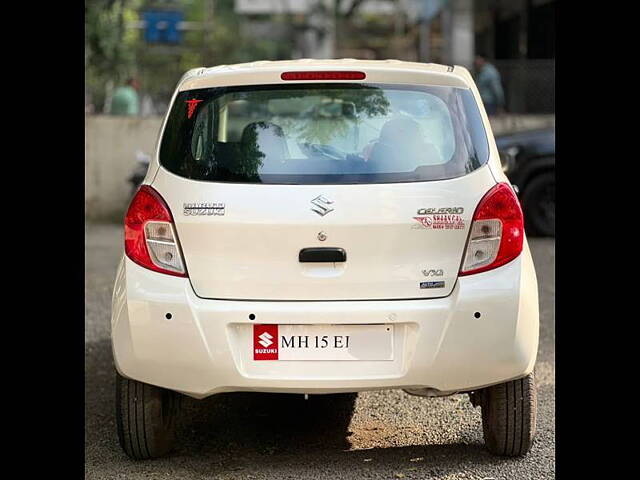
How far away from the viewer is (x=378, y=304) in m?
3.99

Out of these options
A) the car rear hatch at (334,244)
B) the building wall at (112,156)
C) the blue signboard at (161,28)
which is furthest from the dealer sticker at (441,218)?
the blue signboard at (161,28)

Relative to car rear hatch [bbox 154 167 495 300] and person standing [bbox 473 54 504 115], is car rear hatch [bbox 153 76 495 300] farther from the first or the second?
person standing [bbox 473 54 504 115]

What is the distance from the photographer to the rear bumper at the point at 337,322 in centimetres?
397

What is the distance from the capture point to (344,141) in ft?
14.0

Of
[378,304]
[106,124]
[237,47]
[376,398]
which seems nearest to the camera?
[378,304]

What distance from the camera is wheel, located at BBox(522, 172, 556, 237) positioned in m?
11.1

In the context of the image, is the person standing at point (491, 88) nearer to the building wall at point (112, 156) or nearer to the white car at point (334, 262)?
the building wall at point (112, 156)

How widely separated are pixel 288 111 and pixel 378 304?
3.88 m

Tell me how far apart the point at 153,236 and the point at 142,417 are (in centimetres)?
80

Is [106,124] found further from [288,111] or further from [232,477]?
[232,477]

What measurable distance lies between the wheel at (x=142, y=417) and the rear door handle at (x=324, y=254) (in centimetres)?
92

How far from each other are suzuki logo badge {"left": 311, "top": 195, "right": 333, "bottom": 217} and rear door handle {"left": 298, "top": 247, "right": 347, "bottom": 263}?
0.14m
